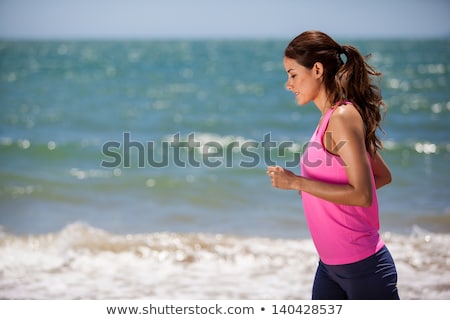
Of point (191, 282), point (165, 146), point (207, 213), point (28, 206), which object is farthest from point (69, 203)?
point (165, 146)

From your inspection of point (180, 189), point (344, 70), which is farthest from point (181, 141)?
point (344, 70)

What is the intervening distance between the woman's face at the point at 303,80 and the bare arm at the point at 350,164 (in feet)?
0.56

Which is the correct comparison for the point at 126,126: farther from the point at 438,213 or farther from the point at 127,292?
the point at 127,292

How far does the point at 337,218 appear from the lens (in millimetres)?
1914

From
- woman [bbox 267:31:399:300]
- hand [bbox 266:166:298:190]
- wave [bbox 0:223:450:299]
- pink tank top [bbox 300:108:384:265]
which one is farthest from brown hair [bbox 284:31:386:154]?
wave [bbox 0:223:450:299]

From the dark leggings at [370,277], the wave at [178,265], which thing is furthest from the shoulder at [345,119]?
the wave at [178,265]

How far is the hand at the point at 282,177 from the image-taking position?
1885 millimetres

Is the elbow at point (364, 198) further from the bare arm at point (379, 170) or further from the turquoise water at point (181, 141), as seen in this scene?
the turquoise water at point (181, 141)

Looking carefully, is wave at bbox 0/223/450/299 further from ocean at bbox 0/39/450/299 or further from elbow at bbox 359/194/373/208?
elbow at bbox 359/194/373/208

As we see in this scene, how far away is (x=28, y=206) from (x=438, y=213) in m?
3.91

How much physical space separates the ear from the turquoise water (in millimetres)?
3404

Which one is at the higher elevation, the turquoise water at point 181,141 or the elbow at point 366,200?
the turquoise water at point 181,141

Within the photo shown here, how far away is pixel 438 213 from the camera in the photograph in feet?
18.9

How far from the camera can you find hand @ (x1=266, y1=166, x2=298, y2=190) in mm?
1885
